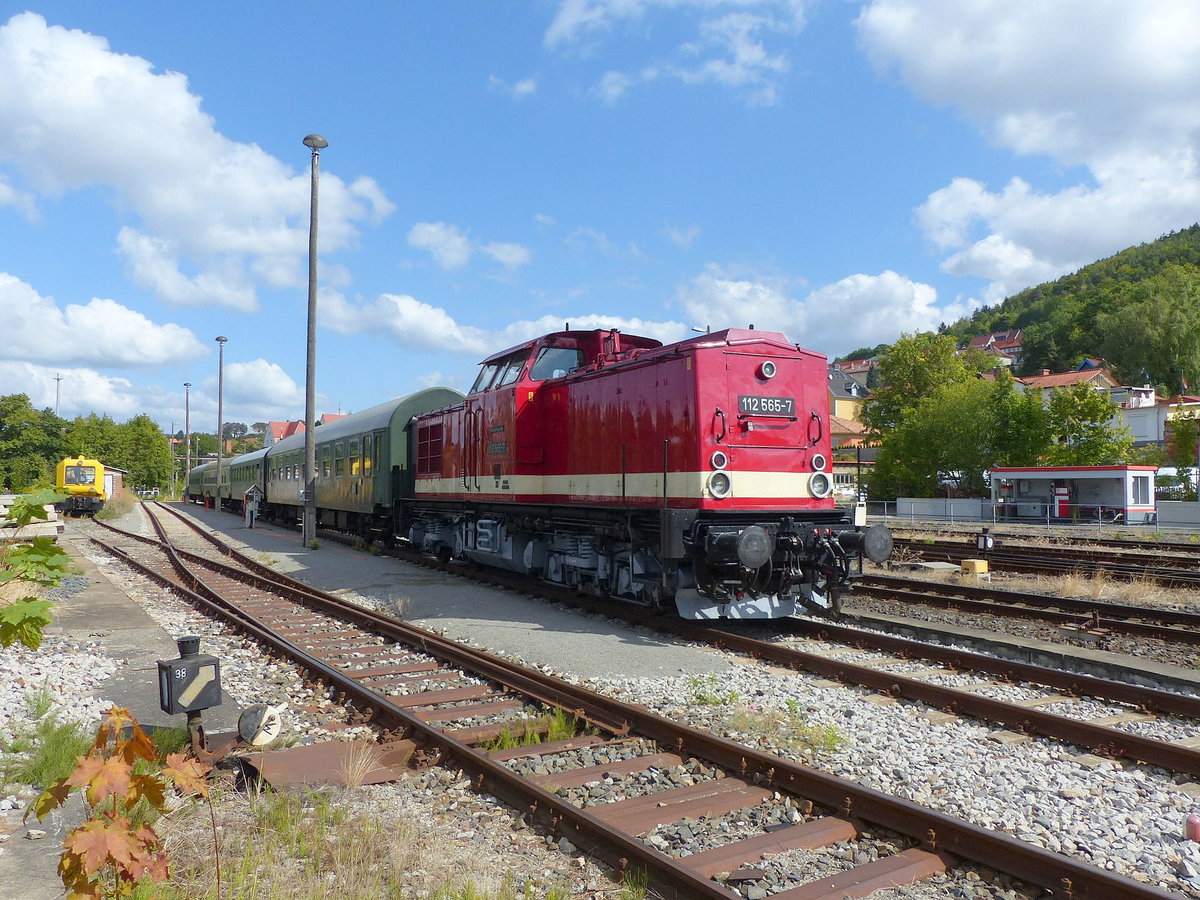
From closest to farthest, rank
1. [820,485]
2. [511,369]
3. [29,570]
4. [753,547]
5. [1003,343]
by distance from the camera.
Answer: [29,570], [753,547], [820,485], [511,369], [1003,343]

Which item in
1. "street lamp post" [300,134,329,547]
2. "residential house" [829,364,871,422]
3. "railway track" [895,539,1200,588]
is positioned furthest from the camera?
"residential house" [829,364,871,422]

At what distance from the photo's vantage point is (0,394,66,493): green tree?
57.6m

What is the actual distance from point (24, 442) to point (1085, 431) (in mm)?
68790

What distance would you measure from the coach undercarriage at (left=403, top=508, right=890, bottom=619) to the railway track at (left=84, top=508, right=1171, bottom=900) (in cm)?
246

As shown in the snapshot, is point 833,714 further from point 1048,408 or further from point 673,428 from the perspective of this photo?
point 1048,408

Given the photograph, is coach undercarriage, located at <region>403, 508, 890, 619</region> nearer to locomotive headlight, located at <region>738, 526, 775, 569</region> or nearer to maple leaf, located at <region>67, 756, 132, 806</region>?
locomotive headlight, located at <region>738, 526, 775, 569</region>

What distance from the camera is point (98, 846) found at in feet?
8.37

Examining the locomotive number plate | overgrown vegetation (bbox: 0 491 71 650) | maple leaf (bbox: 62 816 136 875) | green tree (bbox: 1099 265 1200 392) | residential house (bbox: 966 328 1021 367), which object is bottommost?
maple leaf (bbox: 62 816 136 875)

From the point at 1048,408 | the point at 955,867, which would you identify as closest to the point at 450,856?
the point at 955,867

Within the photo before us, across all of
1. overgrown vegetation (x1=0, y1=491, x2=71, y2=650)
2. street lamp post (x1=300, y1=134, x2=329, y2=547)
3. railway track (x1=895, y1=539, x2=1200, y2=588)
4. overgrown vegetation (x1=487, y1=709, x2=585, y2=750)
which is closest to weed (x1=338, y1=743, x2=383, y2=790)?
overgrown vegetation (x1=487, y1=709, x2=585, y2=750)

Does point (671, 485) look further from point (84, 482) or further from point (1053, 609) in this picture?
point (84, 482)

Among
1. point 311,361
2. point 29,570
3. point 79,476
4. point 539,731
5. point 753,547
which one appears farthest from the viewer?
point 79,476

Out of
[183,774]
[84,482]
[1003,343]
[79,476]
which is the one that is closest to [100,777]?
[183,774]

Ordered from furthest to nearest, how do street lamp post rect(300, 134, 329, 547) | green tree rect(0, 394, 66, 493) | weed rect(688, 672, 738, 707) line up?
green tree rect(0, 394, 66, 493)
street lamp post rect(300, 134, 329, 547)
weed rect(688, 672, 738, 707)
